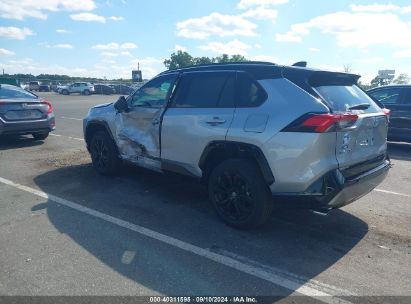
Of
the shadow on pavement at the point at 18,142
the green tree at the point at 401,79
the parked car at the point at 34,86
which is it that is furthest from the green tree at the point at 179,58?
the shadow on pavement at the point at 18,142

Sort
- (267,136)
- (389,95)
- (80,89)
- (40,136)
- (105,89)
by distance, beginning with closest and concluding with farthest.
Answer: (267,136), (389,95), (40,136), (80,89), (105,89)

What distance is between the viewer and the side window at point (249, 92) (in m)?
3.87

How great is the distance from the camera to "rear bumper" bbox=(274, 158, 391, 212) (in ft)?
11.3

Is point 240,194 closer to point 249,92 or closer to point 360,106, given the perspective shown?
point 249,92

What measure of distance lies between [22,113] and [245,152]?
7.14 m

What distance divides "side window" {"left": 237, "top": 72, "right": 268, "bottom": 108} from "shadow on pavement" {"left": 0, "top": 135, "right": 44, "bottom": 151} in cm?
721

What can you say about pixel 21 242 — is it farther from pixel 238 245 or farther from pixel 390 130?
pixel 390 130

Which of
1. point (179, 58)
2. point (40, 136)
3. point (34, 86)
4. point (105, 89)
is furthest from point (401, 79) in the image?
point (179, 58)

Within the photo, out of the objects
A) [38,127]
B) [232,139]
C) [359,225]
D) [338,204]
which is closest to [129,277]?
[232,139]

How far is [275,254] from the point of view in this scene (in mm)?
3559

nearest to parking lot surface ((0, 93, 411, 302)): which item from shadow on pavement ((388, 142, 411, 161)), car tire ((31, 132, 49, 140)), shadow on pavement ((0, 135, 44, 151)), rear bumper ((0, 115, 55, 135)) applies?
shadow on pavement ((388, 142, 411, 161))

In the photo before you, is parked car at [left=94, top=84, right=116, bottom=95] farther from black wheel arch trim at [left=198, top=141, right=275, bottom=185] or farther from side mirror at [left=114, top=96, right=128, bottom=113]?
black wheel arch trim at [left=198, top=141, right=275, bottom=185]

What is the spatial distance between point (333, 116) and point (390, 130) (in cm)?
688

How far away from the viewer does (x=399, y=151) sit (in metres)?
9.28
